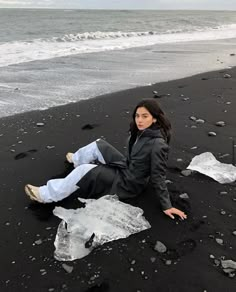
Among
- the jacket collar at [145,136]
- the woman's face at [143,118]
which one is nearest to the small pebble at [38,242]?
the jacket collar at [145,136]

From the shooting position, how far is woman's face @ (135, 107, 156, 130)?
13.0 feet

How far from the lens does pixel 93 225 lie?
354 centimetres

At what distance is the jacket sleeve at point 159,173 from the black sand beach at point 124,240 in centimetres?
17

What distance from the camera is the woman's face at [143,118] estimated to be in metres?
3.97

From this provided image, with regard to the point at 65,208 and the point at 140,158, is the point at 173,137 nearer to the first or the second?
the point at 140,158

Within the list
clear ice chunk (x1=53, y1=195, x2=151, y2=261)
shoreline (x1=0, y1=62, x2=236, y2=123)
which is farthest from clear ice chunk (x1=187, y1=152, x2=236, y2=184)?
shoreline (x1=0, y1=62, x2=236, y2=123)

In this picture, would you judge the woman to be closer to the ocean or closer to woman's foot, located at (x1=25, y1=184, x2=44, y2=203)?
woman's foot, located at (x1=25, y1=184, x2=44, y2=203)

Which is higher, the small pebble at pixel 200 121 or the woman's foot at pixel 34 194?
the woman's foot at pixel 34 194

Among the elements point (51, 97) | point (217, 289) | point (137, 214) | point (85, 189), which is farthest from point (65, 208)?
point (51, 97)

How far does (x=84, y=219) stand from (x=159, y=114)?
130 cm

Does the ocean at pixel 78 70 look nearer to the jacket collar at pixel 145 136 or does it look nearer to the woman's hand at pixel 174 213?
the jacket collar at pixel 145 136

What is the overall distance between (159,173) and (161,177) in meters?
0.04

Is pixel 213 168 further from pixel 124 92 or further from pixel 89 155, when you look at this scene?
pixel 124 92

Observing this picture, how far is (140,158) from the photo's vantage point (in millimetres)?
3953
